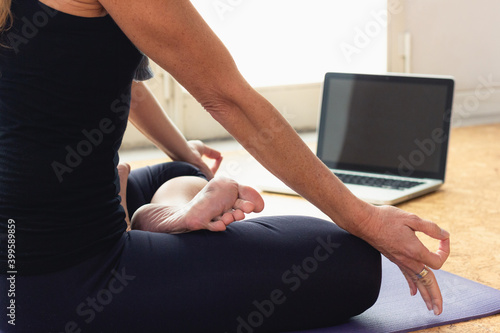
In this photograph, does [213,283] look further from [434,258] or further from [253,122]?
[434,258]

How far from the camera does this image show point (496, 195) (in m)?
2.09

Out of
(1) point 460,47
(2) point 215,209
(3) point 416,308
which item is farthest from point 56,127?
(1) point 460,47

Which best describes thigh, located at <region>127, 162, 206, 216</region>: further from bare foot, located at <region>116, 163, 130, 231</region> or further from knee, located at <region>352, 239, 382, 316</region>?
knee, located at <region>352, 239, 382, 316</region>

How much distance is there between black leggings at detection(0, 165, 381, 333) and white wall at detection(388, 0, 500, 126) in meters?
2.57

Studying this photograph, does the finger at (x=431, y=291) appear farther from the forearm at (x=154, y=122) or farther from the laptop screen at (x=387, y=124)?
the laptop screen at (x=387, y=124)

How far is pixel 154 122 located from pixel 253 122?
642 mm

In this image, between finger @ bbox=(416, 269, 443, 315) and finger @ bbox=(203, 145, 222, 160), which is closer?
finger @ bbox=(416, 269, 443, 315)

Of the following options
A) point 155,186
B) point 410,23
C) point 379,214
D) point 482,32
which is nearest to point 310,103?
point 410,23

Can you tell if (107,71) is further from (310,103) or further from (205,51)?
(310,103)

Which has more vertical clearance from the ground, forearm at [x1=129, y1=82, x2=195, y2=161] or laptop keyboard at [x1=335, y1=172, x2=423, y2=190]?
forearm at [x1=129, y1=82, x2=195, y2=161]

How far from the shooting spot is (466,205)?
6.54 ft

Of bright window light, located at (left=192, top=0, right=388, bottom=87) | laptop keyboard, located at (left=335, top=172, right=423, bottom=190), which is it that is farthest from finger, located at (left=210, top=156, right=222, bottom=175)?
bright window light, located at (left=192, top=0, right=388, bottom=87)

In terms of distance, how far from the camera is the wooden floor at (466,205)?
145 cm

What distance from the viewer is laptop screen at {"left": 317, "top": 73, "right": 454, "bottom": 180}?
7.07ft
